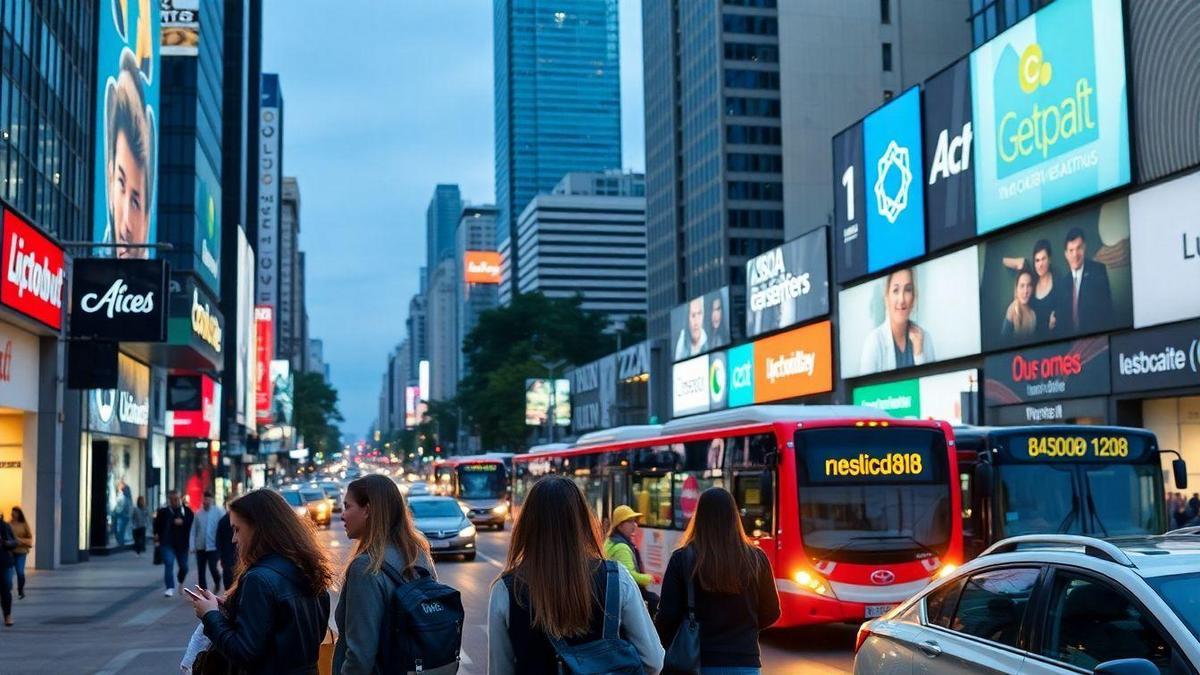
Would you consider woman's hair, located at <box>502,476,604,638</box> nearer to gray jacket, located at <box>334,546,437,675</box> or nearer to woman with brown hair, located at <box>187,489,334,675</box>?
gray jacket, located at <box>334,546,437,675</box>

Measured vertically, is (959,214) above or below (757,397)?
above

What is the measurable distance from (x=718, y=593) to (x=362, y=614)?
213cm

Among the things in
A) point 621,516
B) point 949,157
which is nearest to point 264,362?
point 949,157

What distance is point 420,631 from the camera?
17.7ft

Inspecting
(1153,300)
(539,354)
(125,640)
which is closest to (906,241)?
(1153,300)

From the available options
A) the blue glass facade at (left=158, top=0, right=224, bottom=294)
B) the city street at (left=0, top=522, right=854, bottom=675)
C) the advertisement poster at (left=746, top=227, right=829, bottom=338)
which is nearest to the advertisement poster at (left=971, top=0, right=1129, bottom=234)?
the advertisement poster at (left=746, top=227, right=829, bottom=338)

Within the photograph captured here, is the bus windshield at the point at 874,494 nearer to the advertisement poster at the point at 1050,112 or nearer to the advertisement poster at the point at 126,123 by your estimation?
the advertisement poster at the point at 1050,112

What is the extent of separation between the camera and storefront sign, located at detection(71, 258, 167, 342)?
2980 cm

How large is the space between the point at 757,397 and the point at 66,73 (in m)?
38.1

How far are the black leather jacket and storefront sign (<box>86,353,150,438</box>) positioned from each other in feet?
98.3

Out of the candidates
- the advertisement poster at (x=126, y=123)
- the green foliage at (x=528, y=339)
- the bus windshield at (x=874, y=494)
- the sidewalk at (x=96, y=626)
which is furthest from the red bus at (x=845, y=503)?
the green foliage at (x=528, y=339)

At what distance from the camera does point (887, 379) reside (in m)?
53.2

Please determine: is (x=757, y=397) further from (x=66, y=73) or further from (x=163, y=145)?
(x=66, y=73)

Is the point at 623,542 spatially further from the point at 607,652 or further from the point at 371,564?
the point at 607,652
